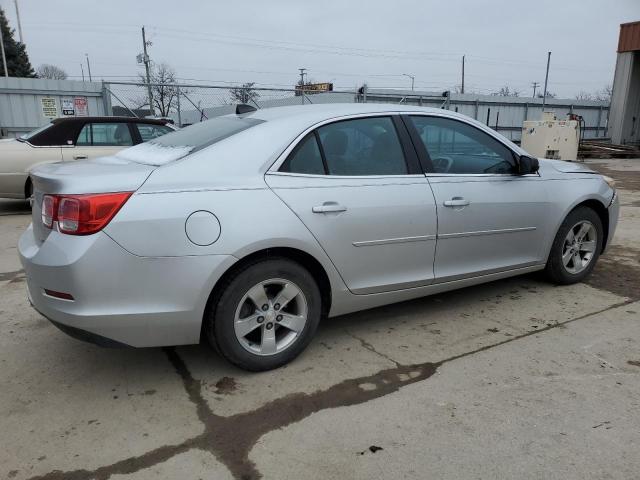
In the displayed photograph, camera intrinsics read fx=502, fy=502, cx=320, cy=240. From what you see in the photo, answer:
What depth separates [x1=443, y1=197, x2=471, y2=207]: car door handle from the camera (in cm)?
348

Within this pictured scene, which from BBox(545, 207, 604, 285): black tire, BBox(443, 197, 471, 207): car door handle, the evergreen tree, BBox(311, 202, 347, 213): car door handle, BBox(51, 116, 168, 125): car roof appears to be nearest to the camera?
BBox(311, 202, 347, 213): car door handle

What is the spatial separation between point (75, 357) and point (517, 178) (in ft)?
11.3

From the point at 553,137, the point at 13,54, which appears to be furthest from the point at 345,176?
the point at 13,54

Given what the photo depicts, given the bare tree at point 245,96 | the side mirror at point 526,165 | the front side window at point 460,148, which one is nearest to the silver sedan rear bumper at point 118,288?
the front side window at point 460,148

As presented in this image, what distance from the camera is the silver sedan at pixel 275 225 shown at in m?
2.52

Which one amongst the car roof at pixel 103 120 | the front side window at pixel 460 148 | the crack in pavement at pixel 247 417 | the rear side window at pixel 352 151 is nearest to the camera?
the crack in pavement at pixel 247 417

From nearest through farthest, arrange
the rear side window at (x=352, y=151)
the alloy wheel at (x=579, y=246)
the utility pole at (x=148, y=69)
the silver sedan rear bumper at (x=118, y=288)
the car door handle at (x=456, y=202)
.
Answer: the silver sedan rear bumper at (x=118, y=288), the rear side window at (x=352, y=151), the car door handle at (x=456, y=202), the alloy wheel at (x=579, y=246), the utility pole at (x=148, y=69)

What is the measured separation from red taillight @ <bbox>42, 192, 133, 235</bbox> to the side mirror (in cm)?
291

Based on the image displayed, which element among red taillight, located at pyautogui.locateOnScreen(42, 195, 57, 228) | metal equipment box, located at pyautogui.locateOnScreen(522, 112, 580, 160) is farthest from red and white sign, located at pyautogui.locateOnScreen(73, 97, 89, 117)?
metal equipment box, located at pyautogui.locateOnScreen(522, 112, 580, 160)

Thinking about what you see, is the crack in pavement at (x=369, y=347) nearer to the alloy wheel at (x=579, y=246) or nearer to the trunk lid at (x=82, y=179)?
the trunk lid at (x=82, y=179)

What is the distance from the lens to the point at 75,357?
3.22 metres

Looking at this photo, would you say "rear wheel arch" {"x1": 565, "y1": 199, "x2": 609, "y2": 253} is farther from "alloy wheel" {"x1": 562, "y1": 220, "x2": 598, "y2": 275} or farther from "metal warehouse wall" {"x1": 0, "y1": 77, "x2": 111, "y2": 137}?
"metal warehouse wall" {"x1": 0, "y1": 77, "x2": 111, "y2": 137}

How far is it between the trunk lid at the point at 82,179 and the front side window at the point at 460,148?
1956 mm

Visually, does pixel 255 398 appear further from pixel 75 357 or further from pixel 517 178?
pixel 517 178
